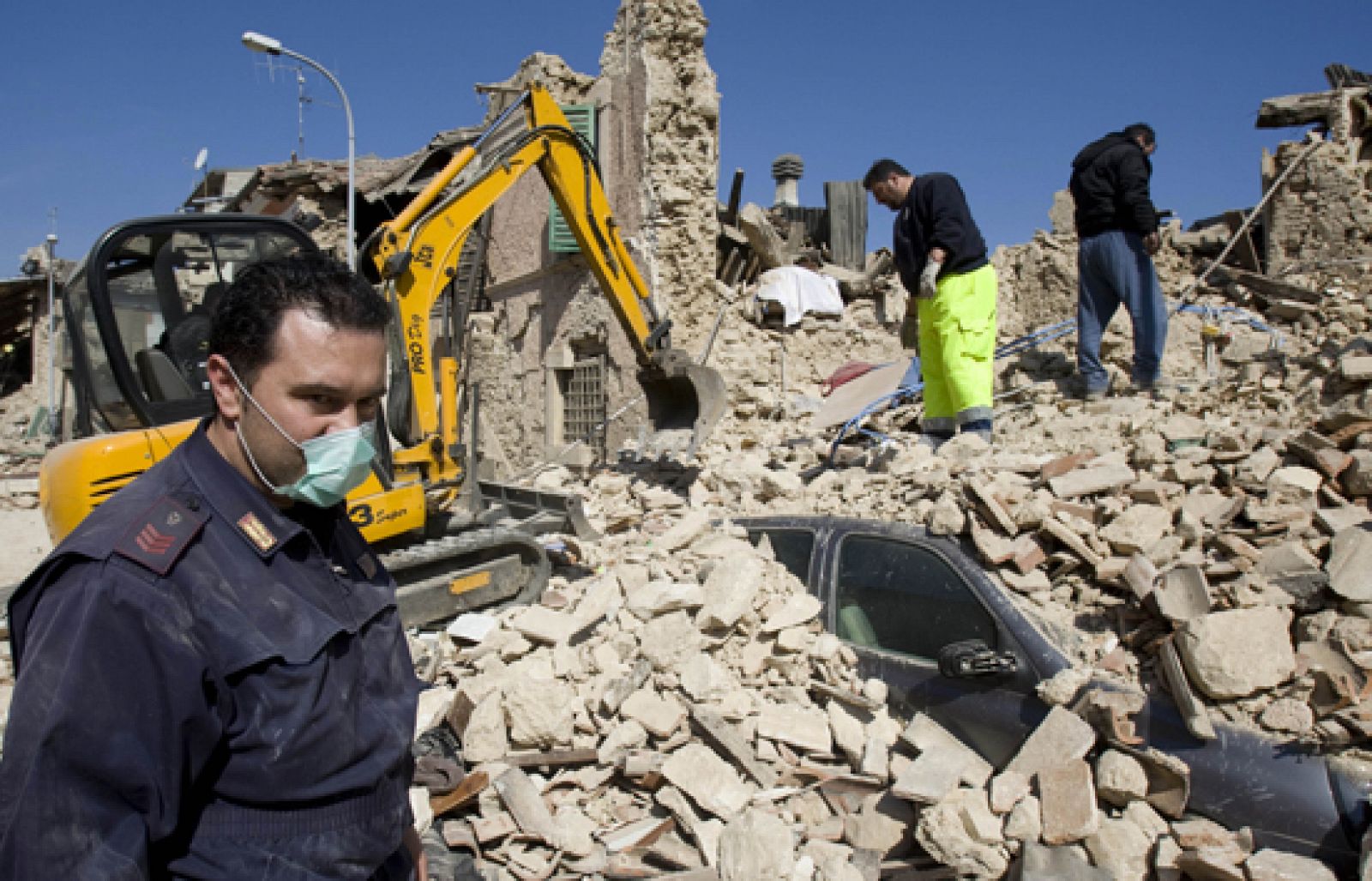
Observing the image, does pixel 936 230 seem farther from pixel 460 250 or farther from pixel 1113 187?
pixel 460 250

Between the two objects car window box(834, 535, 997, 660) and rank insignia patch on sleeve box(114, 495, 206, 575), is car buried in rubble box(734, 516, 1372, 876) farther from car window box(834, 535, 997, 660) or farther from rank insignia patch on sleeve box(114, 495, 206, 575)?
rank insignia patch on sleeve box(114, 495, 206, 575)

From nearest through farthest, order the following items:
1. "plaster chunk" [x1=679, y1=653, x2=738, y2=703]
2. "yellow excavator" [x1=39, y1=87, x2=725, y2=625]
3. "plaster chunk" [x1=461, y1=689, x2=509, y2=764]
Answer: "plaster chunk" [x1=461, y1=689, x2=509, y2=764] → "plaster chunk" [x1=679, y1=653, x2=738, y2=703] → "yellow excavator" [x1=39, y1=87, x2=725, y2=625]

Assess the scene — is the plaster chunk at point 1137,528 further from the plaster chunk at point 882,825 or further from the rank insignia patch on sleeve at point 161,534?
the rank insignia patch on sleeve at point 161,534

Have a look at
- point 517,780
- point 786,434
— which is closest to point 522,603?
point 517,780

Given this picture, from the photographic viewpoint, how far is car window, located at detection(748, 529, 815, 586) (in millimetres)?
4262

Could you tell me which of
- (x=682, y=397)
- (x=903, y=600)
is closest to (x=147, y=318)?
(x=903, y=600)

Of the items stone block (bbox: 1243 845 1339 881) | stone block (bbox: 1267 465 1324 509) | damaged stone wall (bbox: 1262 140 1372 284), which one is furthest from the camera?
damaged stone wall (bbox: 1262 140 1372 284)

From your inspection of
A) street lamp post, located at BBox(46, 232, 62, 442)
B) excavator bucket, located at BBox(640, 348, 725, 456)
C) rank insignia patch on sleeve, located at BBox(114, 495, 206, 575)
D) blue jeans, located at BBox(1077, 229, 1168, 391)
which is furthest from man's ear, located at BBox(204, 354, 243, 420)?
street lamp post, located at BBox(46, 232, 62, 442)

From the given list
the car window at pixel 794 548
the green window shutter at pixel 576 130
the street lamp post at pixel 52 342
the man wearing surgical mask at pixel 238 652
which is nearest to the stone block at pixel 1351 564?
the car window at pixel 794 548

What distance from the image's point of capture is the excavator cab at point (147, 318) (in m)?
4.40

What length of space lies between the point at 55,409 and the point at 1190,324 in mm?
27193

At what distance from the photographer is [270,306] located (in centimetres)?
143

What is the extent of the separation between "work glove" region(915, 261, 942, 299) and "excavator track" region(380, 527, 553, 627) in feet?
11.0

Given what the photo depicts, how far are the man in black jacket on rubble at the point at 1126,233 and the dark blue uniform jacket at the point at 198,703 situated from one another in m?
6.65
